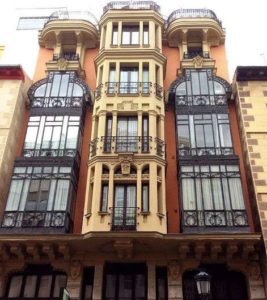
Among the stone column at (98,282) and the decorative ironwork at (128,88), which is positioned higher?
the decorative ironwork at (128,88)

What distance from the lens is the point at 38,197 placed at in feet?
54.8

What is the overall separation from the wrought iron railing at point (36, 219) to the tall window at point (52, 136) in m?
3.11

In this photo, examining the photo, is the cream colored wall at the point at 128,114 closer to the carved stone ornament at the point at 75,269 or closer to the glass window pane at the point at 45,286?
the carved stone ornament at the point at 75,269

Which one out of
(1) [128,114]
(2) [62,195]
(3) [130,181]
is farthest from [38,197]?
(1) [128,114]

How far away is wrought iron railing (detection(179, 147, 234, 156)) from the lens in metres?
17.9

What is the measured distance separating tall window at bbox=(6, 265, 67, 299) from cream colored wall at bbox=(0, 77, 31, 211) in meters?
3.20

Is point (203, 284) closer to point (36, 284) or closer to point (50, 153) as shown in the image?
point (36, 284)

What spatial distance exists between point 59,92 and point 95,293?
10494mm

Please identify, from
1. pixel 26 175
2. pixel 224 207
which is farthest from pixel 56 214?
pixel 224 207

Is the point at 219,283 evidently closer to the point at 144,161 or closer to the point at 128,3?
the point at 144,161

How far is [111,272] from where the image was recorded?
1562 cm

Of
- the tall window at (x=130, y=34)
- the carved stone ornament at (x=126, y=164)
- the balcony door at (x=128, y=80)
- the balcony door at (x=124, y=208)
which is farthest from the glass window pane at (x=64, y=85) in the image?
the balcony door at (x=124, y=208)

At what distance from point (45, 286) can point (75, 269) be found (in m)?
1.39

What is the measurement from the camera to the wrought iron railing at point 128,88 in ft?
64.3
